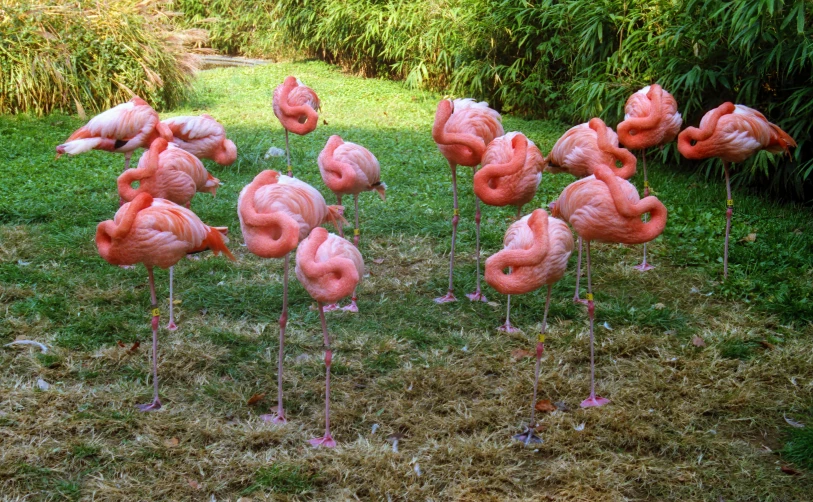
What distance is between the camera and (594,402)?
320 centimetres

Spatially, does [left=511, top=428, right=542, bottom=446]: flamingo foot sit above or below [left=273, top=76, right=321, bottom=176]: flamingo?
below

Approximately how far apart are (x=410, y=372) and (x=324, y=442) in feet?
2.19

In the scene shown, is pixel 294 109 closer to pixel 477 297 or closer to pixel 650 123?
pixel 477 297

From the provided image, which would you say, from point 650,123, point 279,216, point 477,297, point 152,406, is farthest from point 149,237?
point 650,123

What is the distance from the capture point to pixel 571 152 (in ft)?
14.4

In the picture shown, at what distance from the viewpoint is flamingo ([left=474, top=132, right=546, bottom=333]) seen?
3.50m

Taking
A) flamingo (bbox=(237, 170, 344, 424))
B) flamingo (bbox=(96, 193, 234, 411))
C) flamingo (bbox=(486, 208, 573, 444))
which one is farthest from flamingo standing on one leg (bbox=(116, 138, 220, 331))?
flamingo (bbox=(486, 208, 573, 444))

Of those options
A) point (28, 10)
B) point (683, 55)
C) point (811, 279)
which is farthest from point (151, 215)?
point (28, 10)

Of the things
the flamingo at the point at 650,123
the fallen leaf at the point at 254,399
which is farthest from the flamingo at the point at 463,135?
the fallen leaf at the point at 254,399

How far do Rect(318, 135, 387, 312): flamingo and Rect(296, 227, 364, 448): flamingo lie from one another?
103 cm

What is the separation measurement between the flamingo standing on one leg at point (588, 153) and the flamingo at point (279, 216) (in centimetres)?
150

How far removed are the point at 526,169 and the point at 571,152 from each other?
0.83 meters

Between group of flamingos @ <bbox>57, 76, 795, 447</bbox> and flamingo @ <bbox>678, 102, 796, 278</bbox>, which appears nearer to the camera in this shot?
group of flamingos @ <bbox>57, 76, 795, 447</bbox>

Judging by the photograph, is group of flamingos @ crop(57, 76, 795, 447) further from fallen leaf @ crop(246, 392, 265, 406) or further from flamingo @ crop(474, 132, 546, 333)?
fallen leaf @ crop(246, 392, 265, 406)
